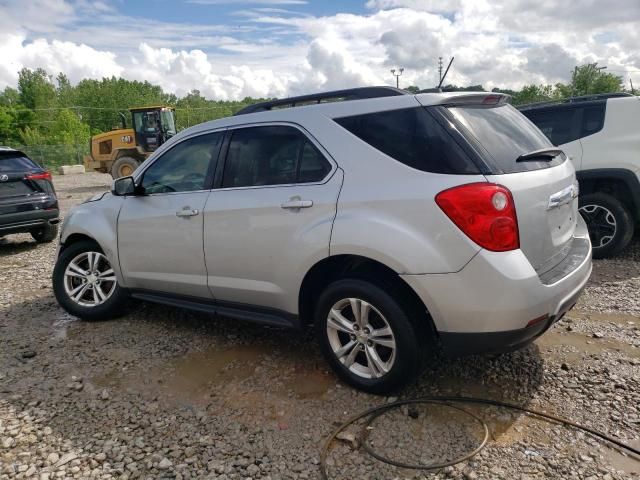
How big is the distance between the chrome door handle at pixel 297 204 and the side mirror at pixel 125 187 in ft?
5.50

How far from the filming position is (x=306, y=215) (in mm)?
3127

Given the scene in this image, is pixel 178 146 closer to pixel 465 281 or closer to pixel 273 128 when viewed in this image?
pixel 273 128

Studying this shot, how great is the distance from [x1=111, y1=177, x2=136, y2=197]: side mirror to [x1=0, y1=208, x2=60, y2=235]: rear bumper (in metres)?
4.15

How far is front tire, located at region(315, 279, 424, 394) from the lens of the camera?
2.84 m

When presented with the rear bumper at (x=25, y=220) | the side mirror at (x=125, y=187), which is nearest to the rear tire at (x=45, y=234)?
the rear bumper at (x=25, y=220)

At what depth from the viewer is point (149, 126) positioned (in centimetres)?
1900

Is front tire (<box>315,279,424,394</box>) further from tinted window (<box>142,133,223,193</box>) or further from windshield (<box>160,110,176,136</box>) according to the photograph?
windshield (<box>160,110,176,136</box>)

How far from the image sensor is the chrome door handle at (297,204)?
122 inches

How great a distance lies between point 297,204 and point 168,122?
1780 cm

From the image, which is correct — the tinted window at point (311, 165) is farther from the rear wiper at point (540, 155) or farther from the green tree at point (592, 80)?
the green tree at point (592, 80)

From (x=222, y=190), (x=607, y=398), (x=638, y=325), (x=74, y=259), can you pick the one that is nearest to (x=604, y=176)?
(x=638, y=325)

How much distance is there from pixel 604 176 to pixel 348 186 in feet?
13.1

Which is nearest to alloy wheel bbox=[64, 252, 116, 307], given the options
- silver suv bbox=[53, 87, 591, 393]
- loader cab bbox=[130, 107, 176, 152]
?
silver suv bbox=[53, 87, 591, 393]

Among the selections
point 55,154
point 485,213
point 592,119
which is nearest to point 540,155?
point 485,213
